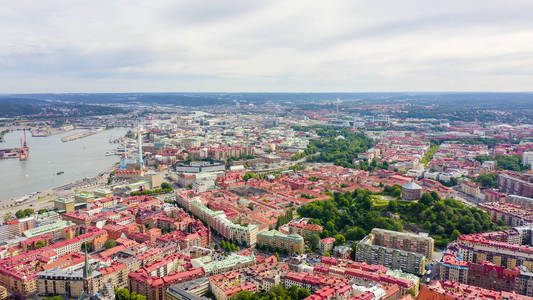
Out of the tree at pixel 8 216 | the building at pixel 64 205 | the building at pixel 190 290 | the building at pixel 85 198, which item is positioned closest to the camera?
the building at pixel 190 290

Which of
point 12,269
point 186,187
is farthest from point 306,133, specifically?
point 12,269

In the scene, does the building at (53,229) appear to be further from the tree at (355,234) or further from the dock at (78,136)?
the dock at (78,136)

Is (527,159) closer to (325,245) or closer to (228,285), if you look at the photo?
(325,245)

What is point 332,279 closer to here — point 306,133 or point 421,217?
point 421,217

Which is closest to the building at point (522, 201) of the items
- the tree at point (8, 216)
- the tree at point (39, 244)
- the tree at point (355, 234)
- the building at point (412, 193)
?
the building at point (412, 193)

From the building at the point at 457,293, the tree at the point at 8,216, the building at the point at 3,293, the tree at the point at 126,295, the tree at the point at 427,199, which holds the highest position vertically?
the tree at the point at 427,199
